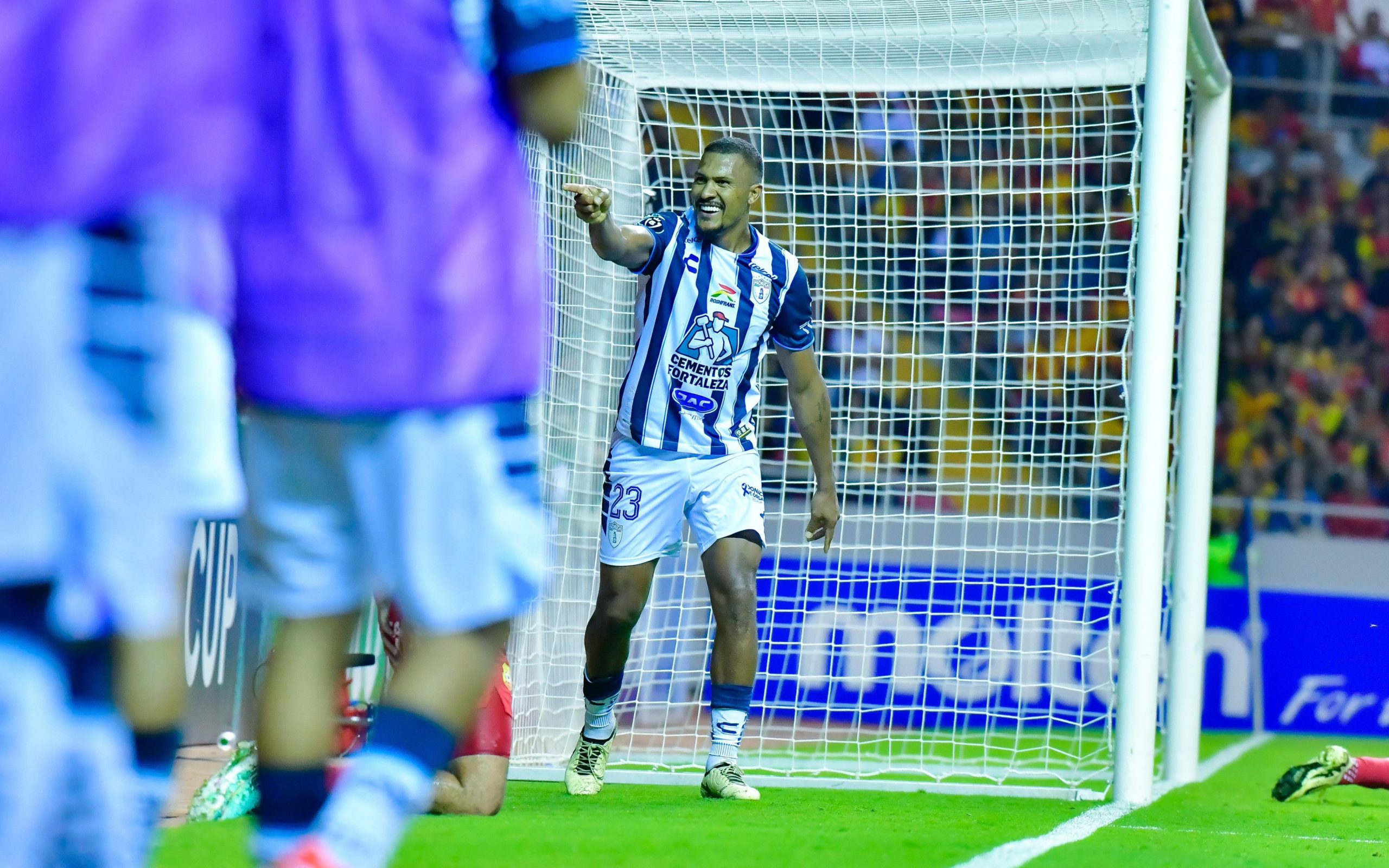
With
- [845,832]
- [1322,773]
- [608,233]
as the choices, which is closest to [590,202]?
[608,233]

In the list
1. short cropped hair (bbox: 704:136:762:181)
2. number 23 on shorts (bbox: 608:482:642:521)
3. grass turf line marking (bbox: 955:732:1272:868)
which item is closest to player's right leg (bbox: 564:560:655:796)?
number 23 on shorts (bbox: 608:482:642:521)

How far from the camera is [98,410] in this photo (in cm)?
173

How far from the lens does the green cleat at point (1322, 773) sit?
5090mm

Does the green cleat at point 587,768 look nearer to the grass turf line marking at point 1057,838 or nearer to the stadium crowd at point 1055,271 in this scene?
Answer: the grass turf line marking at point 1057,838

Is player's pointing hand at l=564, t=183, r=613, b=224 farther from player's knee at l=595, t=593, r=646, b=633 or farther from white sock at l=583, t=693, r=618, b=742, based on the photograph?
white sock at l=583, t=693, r=618, b=742

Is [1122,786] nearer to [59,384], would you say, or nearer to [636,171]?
[636,171]

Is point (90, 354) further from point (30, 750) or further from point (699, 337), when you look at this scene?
point (699, 337)

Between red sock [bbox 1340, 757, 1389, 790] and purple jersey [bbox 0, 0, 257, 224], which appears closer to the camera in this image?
purple jersey [bbox 0, 0, 257, 224]

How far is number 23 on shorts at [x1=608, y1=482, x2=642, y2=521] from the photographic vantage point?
4.87 meters

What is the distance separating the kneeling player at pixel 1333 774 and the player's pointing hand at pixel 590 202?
2.70 metres

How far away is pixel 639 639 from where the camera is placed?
638 centimetres

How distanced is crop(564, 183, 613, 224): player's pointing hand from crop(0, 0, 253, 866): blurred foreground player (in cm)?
243

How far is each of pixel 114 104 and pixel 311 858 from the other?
790 millimetres

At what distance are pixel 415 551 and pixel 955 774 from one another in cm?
419
